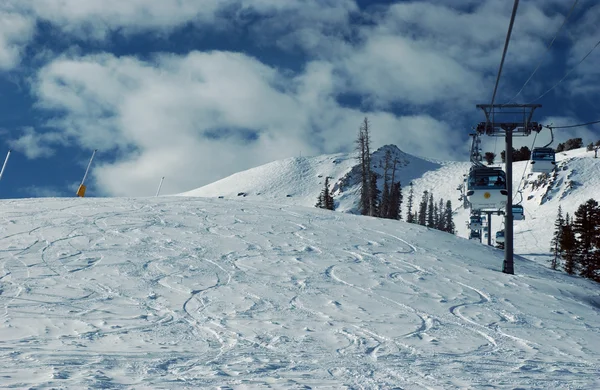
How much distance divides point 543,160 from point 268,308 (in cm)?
2026

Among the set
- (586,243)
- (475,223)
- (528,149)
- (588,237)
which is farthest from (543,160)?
(528,149)

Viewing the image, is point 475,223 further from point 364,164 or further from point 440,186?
point 440,186

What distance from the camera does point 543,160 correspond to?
2859 cm

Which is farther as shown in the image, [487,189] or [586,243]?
[586,243]

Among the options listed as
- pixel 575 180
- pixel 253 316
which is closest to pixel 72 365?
pixel 253 316

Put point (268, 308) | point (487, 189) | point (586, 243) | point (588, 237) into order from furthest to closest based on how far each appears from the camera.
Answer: point (586, 243), point (588, 237), point (487, 189), point (268, 308)

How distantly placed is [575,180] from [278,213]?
119870 millimetres

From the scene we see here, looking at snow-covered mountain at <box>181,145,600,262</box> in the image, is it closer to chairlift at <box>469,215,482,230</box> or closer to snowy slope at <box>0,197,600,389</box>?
chairlift at <box>469,215,482,230</box>

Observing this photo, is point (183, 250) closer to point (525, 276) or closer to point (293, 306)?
point (293, 306)

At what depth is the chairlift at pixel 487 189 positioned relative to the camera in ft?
80.8

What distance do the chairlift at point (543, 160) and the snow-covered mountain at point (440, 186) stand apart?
53.1 metres

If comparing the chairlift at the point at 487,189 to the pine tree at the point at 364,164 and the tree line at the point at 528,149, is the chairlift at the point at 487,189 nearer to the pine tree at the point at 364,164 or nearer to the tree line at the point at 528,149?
the pine tree at the point at 364,164

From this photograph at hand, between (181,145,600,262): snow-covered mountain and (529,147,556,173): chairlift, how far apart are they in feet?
174

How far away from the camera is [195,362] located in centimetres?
927
